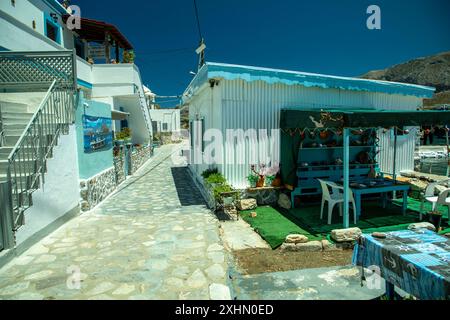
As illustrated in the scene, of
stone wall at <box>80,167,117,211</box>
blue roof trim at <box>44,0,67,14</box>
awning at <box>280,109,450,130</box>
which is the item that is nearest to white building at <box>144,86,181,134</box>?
blue roof trim at <box>44,0,67,14</box>

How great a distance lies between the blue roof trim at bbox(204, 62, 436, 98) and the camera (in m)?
7.38

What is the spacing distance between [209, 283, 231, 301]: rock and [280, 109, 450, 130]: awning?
4153 mm

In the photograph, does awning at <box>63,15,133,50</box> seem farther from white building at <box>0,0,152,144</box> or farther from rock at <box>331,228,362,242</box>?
rock at <box>331,228,362,242</box>

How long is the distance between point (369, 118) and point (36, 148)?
714 centimetres

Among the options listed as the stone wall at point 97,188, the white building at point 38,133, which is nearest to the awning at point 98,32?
the white building at point 38,133

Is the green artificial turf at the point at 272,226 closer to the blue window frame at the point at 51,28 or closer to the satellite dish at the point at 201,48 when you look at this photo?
the satellite dish at the point at 201,48

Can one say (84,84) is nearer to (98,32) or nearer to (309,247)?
(98,32)

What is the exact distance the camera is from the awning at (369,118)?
229 inches

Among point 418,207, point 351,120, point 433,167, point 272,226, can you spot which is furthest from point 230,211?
point 433,167

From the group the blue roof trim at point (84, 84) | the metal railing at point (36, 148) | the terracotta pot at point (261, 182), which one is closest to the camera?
the metal railing at point (36, 148)

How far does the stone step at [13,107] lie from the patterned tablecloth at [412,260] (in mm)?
9324

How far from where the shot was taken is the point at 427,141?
24781 mm
